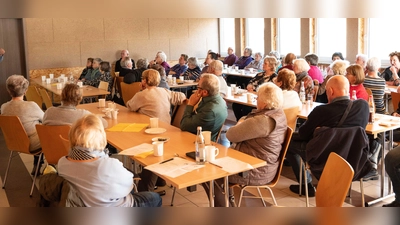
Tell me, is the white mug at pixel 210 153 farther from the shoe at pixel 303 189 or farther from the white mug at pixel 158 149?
the shoe at pixel 303 189

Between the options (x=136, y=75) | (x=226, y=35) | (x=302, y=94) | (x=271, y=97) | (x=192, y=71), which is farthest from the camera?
(x=226, y=35)

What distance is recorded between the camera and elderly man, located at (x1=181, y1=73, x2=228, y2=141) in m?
4.16

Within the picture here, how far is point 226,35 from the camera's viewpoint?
48.2ft

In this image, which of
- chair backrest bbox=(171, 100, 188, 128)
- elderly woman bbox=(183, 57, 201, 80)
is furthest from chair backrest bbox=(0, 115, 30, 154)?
elderly woman bbox=(183, 57, 201, 80)

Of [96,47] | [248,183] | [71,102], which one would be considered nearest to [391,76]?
[248,183]

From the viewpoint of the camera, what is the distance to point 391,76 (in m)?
7.55

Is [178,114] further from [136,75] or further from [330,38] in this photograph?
[330,38]

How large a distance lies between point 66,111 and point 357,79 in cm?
334

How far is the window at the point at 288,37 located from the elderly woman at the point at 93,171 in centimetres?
1025

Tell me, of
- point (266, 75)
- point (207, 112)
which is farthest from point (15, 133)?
point (266, 75)

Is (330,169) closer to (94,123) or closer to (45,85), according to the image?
(94,123)

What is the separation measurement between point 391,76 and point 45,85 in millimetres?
6807

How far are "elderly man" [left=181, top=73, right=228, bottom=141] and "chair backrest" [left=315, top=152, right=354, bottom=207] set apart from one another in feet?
5.18

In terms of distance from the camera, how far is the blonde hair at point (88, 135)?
2719mm
